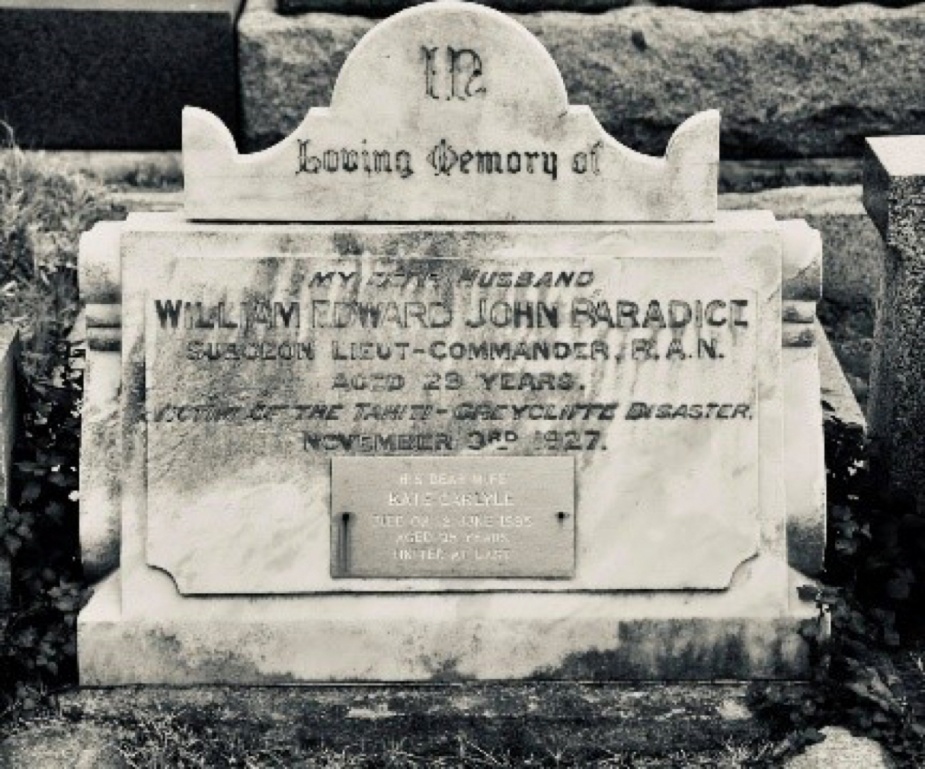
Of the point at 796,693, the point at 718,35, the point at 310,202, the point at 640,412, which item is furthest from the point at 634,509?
the point at 718,35

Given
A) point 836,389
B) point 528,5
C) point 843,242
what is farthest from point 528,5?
point 836,389

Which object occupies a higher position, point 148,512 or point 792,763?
point 148,512

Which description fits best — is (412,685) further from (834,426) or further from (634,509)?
(834,426)

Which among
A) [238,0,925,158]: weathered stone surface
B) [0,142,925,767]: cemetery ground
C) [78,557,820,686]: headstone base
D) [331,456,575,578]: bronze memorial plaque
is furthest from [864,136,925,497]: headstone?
[238,0,925,158]: weathered stone surface

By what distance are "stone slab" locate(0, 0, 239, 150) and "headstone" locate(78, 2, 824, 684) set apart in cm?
242

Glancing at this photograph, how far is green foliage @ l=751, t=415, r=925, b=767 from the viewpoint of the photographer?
4.90 meters

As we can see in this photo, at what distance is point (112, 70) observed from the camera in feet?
24.5

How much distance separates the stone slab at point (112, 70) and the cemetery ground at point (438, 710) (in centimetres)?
242

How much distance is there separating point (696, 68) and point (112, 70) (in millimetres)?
1860

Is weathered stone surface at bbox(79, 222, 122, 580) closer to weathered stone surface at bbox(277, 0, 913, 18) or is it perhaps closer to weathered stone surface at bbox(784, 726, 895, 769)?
weathered stone surface at bbox(784, 726, 895, 769)

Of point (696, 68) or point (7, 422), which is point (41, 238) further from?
point (696, 68)

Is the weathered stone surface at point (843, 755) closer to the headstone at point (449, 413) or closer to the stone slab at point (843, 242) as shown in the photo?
the headstone at point (449, 413)

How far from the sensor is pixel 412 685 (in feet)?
16.6

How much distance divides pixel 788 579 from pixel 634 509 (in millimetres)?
381
